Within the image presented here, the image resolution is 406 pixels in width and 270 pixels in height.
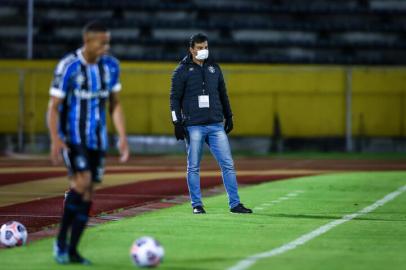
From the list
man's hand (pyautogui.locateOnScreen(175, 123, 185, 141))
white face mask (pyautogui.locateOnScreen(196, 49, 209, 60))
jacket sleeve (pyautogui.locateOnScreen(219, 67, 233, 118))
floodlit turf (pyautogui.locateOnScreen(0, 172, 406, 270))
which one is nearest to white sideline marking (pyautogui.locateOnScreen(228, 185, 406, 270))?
floodlit turf (pyautogui.locateOnScreen(0, 172, 406, 270))

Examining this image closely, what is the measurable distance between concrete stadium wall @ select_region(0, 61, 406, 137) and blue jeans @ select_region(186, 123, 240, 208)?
17.7 meters

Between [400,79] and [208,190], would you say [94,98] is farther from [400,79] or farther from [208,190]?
[400,79]

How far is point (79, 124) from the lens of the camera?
870 cm

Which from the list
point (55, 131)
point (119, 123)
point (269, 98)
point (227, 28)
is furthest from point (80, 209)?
point (227, 28)

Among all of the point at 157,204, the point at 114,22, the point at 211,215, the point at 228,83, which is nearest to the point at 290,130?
the point at 228,83

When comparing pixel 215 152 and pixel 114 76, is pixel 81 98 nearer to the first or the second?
pixel 114 76

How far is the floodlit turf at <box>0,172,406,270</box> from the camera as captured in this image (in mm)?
8625

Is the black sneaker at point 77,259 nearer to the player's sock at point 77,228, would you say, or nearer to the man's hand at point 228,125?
the player's sock at point 77,228

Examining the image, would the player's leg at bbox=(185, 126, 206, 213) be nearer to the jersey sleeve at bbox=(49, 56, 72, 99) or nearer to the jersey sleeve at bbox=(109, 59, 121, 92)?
the jersey sleeve at bbox=(109, 59, 121, 92)

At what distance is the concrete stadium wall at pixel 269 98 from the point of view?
3103cm

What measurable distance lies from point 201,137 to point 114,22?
2431cm

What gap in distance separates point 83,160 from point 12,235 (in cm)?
169

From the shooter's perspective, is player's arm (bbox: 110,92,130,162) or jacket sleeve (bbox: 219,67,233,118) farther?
jacket sleeve (bbox: 219,67,233,118)

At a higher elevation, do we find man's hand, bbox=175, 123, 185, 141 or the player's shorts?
the player's shorts
